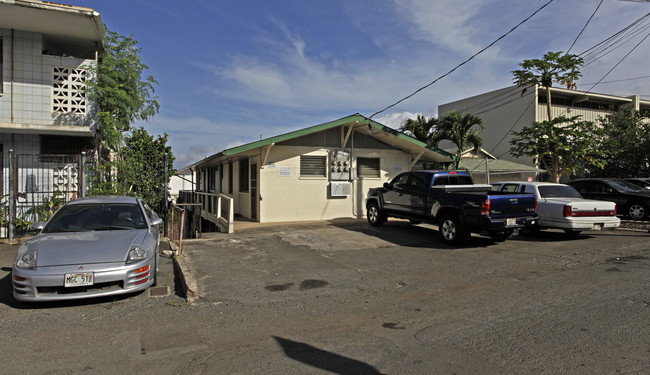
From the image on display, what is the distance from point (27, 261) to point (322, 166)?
10.9m

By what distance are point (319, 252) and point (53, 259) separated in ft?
17.5

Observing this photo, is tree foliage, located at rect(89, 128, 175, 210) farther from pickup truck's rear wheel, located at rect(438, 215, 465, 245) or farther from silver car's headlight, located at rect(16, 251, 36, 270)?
pickup truck's rear wheel, located at rect(438, 215, 465, 245)

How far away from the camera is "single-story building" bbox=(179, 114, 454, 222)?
14.6 meters

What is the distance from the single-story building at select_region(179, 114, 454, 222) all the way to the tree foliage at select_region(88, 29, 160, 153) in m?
3.05

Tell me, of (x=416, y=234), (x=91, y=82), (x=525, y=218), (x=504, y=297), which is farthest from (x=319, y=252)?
(x=91, y=82)

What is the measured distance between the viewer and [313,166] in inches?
605

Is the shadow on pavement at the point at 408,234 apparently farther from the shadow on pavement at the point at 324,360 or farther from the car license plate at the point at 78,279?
the car license plate at the point at 78,279

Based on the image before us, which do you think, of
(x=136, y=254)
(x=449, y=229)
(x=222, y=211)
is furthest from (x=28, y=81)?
(x=449, y=229)

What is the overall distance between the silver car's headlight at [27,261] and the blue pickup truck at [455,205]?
332 inches

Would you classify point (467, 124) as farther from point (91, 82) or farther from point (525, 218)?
point (91, 82)

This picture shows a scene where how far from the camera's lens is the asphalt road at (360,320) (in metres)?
3.77

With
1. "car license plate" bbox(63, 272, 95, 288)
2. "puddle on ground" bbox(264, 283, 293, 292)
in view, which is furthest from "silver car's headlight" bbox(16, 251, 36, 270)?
"puddle on ground" bbox(264, 283, 293, 292)

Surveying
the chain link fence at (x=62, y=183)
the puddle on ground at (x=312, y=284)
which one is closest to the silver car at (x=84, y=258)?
the puddle on ground at (x=312, y=284)

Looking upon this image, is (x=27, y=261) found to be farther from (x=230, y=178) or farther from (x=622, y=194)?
(x=622, y=194)
